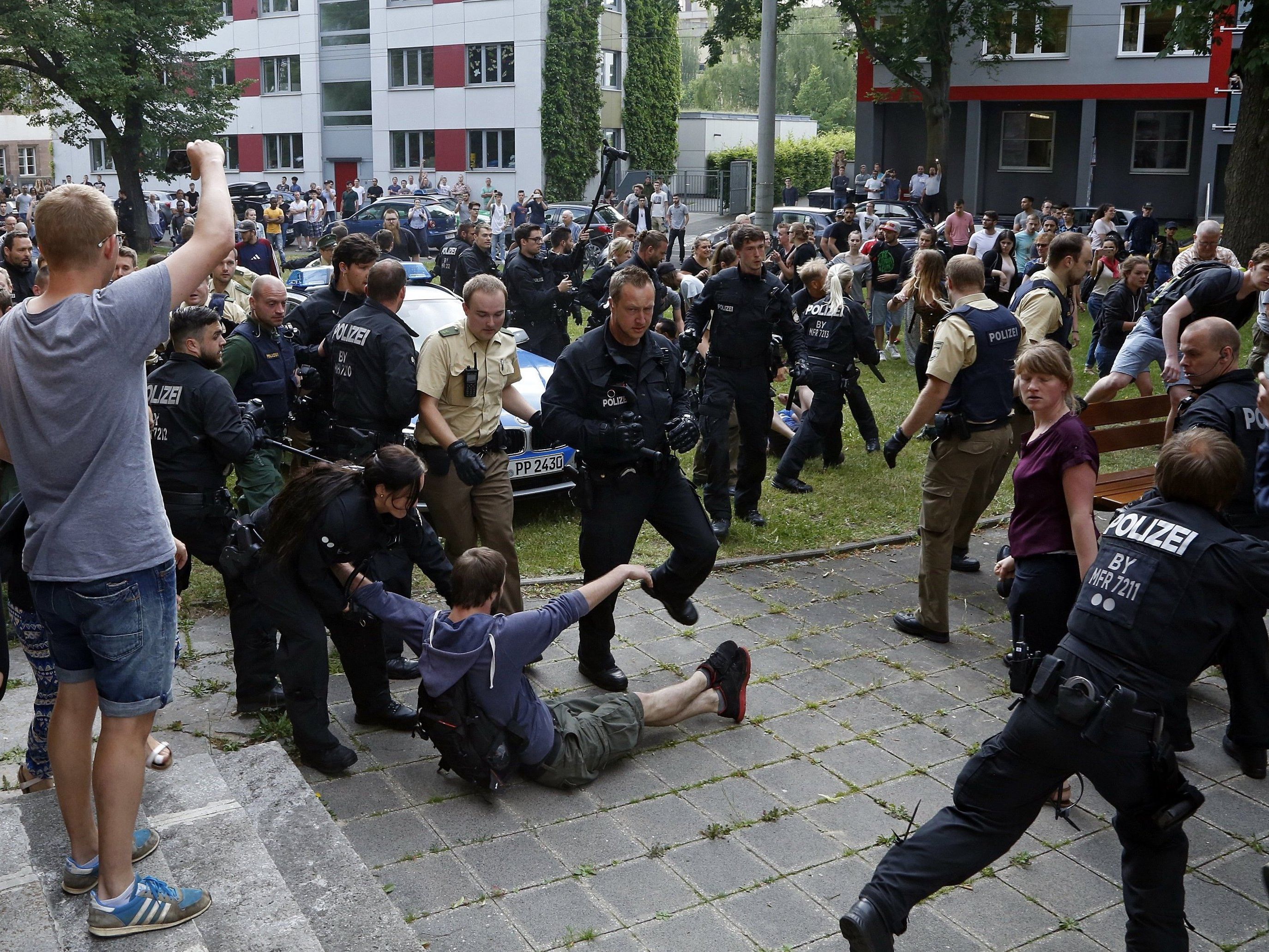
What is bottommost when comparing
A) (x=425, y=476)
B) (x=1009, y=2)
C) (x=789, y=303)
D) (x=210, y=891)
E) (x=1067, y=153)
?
(x=210, y=891)

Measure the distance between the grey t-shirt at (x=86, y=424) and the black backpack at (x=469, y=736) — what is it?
1680mm

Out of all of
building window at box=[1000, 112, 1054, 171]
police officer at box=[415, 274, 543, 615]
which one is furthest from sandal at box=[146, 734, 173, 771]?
building window at box=[1000, 112, 1054, 171]

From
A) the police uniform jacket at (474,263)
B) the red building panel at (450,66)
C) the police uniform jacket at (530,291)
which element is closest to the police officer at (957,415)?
the police uniform jacket at (530,291)

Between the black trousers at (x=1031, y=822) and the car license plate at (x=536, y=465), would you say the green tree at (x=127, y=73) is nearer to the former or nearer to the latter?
the car license plate at (x=536, y=465)

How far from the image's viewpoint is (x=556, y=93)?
42.0 meters

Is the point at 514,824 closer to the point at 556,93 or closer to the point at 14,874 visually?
the point at 14,874

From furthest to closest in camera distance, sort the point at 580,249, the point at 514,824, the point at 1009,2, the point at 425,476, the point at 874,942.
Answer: the point at 1009,2 → the point at 580,249 → the point at 425,476 → the point at 514,824 → the point at 874,942

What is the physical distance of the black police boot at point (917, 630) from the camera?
21.8 feet

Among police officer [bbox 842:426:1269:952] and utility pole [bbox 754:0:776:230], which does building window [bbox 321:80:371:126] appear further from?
police officer [bbox 842:426:1269:952]

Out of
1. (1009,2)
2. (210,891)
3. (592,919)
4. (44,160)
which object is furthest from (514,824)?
(44,160)

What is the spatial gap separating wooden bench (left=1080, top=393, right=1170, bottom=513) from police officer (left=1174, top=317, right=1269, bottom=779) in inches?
56.7

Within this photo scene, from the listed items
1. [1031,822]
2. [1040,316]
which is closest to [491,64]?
[1040,316]

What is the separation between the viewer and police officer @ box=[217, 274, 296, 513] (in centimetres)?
650

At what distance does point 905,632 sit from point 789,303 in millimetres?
2729
